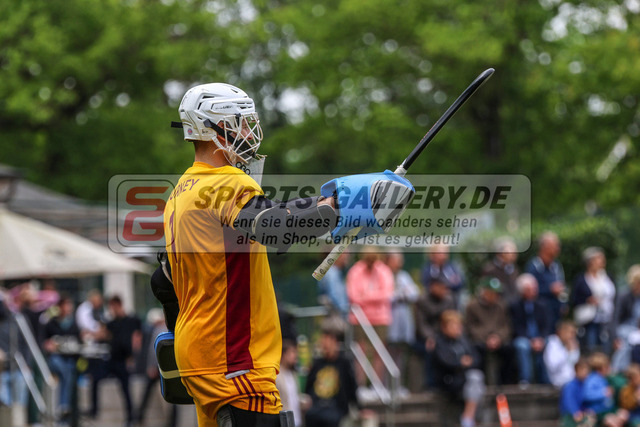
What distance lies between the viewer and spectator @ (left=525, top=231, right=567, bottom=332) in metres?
12.5

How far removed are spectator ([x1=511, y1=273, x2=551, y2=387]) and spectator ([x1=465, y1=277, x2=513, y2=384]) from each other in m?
0.13

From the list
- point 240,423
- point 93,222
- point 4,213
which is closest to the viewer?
point 240,423

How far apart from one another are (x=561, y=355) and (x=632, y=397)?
5.47 ft

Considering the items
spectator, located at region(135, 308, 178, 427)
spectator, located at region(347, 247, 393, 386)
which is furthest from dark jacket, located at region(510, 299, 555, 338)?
spectator, located at region(135, 308, 178, 427)

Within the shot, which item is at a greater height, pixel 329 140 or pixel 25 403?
pixel 329 140

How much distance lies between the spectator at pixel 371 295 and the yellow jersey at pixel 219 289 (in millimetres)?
7512

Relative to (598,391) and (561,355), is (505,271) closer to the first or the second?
(561,355)

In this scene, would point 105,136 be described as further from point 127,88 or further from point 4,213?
point 4,213

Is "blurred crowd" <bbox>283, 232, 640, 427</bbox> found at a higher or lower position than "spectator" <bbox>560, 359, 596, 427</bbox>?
higher

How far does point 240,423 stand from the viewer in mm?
4320

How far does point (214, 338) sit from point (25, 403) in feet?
27.3

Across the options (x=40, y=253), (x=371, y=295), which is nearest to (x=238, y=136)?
(x=371, y=295)

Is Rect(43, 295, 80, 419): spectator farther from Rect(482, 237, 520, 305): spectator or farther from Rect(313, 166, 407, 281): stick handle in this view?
Rect(313, 166, 407, 281): stick handle

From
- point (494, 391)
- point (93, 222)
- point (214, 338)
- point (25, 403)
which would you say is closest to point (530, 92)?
point (93, 222)
